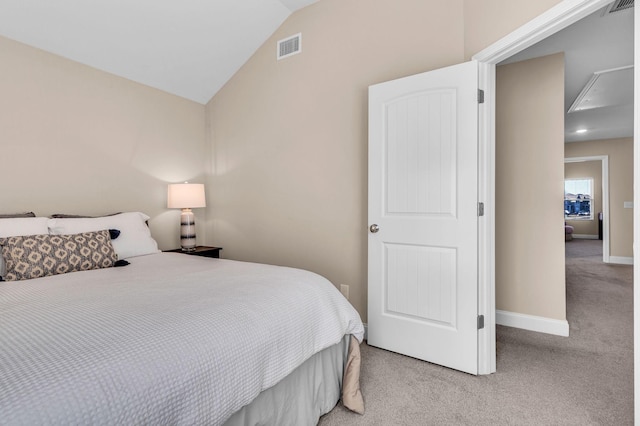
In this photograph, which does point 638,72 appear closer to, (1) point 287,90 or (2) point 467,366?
(2) point 467,366

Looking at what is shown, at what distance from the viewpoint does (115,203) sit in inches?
121

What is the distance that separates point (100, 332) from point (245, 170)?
2594mm

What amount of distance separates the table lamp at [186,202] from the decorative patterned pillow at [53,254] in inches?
40.2

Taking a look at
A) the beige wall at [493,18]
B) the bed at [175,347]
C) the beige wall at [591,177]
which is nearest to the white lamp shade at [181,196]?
the bed at [175,347]

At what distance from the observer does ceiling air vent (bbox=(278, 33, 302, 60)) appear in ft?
10.1

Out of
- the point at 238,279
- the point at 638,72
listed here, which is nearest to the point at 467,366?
the point at 238,279

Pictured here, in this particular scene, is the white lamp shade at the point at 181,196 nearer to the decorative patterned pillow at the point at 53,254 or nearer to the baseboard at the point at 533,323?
the decorative patterned pillow at the point at 53,254

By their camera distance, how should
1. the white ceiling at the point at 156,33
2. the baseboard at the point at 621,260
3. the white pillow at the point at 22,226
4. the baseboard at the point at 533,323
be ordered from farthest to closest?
the baseboard at the point at 621,260, the baseboard at the point at 533,323, the white ceiling at the point at 156,33, the white pillow at the point at 22,226

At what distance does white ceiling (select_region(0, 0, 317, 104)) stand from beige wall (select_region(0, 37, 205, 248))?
14cm

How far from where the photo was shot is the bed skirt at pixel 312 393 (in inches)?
50.5

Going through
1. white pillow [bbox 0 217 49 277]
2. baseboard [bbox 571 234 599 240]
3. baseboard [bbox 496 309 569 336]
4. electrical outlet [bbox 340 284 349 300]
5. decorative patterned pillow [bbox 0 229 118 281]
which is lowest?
baseboard [bbox 496 309 569 336]

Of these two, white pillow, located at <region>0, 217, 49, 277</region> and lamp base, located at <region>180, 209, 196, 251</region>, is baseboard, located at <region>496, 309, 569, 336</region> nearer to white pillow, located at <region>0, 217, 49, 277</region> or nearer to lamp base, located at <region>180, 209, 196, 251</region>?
lamp base, located at <region>180, 209, 196, 251</region>

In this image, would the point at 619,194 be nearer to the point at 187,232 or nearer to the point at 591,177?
the point at 591,177

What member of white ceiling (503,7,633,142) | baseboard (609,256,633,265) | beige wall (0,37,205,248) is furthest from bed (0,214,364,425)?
baseboard (609,256,633,265)
